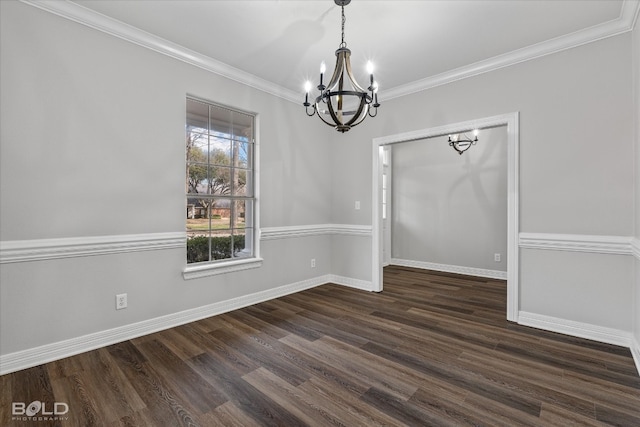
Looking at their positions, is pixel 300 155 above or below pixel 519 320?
above

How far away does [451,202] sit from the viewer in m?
5.60

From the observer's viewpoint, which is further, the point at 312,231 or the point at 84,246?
the point at 312,231

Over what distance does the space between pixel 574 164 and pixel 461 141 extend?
2.24 meters

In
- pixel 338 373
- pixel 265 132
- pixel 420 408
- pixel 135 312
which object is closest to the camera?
pixel 420 408

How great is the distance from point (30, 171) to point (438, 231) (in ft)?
18.5

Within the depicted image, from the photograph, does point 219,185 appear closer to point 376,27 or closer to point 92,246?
point 92,246

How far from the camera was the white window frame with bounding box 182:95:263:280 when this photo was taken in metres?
3.21

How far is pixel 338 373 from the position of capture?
2.16 meters

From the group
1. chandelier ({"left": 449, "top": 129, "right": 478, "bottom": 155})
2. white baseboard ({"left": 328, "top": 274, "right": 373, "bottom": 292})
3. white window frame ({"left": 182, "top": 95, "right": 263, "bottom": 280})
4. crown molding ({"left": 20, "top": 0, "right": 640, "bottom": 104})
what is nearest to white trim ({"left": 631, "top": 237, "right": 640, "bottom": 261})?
crown molding ({"left": 20, "top": 0, "right": 640, "bottom": 104})

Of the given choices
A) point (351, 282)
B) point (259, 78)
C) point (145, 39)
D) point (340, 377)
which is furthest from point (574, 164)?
point (145, 39)

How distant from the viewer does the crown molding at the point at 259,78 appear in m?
2.41

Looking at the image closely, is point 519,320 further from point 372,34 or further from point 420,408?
point 372,34

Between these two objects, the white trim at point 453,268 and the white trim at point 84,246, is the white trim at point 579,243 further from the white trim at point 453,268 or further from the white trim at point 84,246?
the white trim at point 84,246

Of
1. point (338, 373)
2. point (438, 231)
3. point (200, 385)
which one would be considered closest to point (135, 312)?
point (200, 385)
